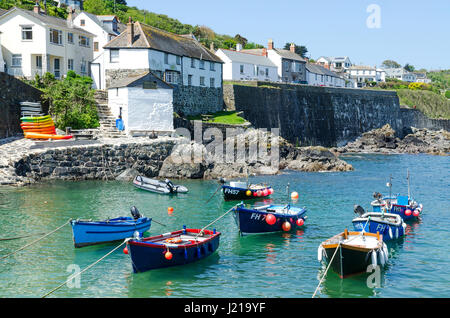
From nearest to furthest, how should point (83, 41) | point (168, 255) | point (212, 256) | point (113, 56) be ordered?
point (168, 255) < point (212, 256) < point (113, 56) < point (83, 41)

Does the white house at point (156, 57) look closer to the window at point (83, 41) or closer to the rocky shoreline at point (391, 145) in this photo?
the window at point (83, 41)

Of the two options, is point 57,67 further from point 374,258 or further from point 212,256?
point 374,258

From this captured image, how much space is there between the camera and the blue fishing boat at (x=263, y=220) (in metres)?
24.3

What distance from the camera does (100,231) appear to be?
72.2ft

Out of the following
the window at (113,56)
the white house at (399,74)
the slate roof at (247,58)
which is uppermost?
the white house at (399,74)

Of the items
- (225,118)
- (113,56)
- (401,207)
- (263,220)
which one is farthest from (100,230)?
(225,118)

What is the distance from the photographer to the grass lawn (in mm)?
53769

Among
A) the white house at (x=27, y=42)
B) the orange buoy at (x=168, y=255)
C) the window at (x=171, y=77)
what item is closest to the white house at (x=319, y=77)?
the window at (x=171, y=77)

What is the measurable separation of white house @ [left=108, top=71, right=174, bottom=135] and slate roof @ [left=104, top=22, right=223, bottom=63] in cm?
399

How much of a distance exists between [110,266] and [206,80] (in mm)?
40721

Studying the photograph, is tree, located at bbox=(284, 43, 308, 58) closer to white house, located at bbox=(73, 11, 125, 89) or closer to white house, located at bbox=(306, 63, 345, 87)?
white house, located at bbox=(306, 63, 345, 87)

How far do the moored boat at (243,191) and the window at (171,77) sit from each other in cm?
2103

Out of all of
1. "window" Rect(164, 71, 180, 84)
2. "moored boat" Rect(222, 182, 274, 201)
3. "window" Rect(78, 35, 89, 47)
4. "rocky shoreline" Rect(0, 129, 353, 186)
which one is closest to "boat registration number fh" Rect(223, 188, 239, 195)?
"moored boat" Rect(222, 182, 274, 201)

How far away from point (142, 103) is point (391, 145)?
44838mm
